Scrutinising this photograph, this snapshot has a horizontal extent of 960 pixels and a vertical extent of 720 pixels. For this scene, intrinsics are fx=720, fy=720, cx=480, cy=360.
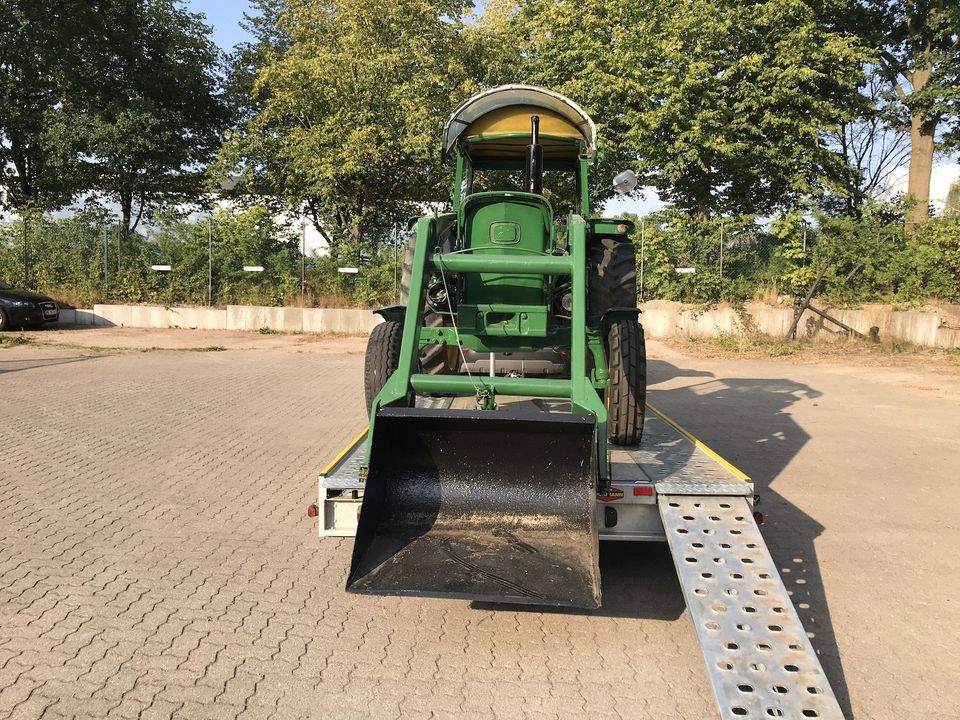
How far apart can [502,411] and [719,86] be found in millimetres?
16858

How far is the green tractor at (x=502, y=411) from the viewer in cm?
317

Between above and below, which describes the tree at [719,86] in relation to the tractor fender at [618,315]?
above

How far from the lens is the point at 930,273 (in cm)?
1580

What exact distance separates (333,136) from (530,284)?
15.9m

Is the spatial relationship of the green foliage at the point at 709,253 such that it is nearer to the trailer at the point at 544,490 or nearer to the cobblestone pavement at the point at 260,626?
the trailer at the point at 544,490

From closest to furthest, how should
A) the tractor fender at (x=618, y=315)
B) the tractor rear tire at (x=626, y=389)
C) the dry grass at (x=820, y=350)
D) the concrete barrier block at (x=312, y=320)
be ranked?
the tractor rear tire at (x=626, y=389), the tractor fender at (x=618, y=315), the dry grass at (x=820, y=350), the concrete barrier block at (x=312, y=320)

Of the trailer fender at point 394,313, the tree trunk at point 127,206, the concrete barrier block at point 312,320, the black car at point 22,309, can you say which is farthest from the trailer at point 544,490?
the tree trunk at point 127,206

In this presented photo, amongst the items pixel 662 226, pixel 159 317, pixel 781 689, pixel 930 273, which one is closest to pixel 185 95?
pixel 159 317

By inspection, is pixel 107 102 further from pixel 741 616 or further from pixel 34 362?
pixel 741 616

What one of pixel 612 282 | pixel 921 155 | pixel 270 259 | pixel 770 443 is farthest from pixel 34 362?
pixel 921 155

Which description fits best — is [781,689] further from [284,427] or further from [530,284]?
[284,427]

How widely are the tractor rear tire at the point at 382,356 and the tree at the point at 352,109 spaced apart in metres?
14.0

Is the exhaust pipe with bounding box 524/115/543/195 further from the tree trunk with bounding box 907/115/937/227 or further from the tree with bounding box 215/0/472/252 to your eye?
the tree trunk with bounding box 907/115/937/227

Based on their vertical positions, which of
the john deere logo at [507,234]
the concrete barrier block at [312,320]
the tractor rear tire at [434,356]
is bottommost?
the concrete barrier block at [312,320]
